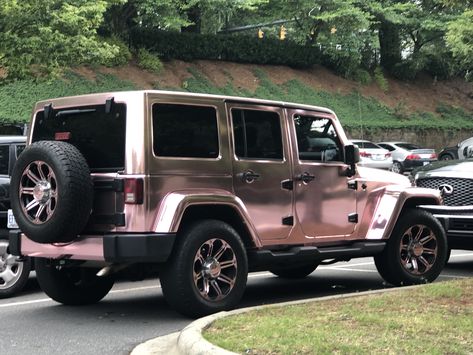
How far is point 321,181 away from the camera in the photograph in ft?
25.2

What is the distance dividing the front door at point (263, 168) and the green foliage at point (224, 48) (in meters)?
23.8

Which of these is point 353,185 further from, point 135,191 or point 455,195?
point 135,191

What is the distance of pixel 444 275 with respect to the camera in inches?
376

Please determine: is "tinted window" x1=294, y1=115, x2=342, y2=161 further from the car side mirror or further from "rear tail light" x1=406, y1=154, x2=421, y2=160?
"rear tail light" x1=406, y1=154, x2=421, y2=160

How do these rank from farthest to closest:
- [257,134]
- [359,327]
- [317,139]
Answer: [317,139] < [257,134] < [359,327]

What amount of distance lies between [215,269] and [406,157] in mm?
22354

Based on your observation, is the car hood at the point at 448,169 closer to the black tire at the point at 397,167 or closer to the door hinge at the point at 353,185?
the door hinge at the point at 353,185

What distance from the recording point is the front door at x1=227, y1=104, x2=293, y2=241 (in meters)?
A: 6.93

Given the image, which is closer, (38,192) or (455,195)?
(38,192)

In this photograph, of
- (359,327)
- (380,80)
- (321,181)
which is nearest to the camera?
(359,327)

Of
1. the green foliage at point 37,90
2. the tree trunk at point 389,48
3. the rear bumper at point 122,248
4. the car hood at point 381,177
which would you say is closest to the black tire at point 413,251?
the car hood at point 381,177

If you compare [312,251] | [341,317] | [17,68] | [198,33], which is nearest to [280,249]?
[312,251]

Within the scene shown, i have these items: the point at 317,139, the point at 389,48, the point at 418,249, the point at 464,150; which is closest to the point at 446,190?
the point at 418,249

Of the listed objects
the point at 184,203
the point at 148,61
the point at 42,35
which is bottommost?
the point at 184,203
